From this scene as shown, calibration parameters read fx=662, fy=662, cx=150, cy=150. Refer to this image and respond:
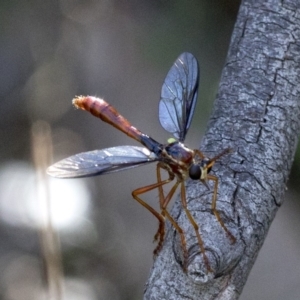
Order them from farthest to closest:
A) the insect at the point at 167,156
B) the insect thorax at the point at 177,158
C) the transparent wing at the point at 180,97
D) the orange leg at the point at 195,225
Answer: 1. the transparent wing at the point at 180,97
2. the insect thorax at the point at 177,158
3. the insect at the point at 167,156
4. the orange leg at the point at 195,225

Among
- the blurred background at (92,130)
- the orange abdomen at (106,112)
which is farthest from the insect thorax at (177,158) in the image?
the blurred background at (92,130)

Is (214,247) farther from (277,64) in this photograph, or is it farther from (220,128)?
(277,64)

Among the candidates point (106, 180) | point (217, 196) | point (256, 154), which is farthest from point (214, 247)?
point (106, 180)

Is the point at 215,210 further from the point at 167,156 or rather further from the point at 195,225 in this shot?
the point at 167,156

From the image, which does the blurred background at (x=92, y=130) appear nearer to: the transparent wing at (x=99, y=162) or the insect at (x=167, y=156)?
the insect at (x=167, y=156)

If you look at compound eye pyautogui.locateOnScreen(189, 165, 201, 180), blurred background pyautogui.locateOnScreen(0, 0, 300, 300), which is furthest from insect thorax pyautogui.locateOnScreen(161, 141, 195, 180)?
blurred background pyautogui.locateOnScreen(0, 0, 300, 300)

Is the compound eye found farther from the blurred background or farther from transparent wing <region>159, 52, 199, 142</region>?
the blurred background

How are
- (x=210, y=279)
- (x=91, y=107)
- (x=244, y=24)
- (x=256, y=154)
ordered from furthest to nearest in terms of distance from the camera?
(x=91, y=107) < (x=244, y=24) < (x=256, y=154) < (x=210, y=279)
